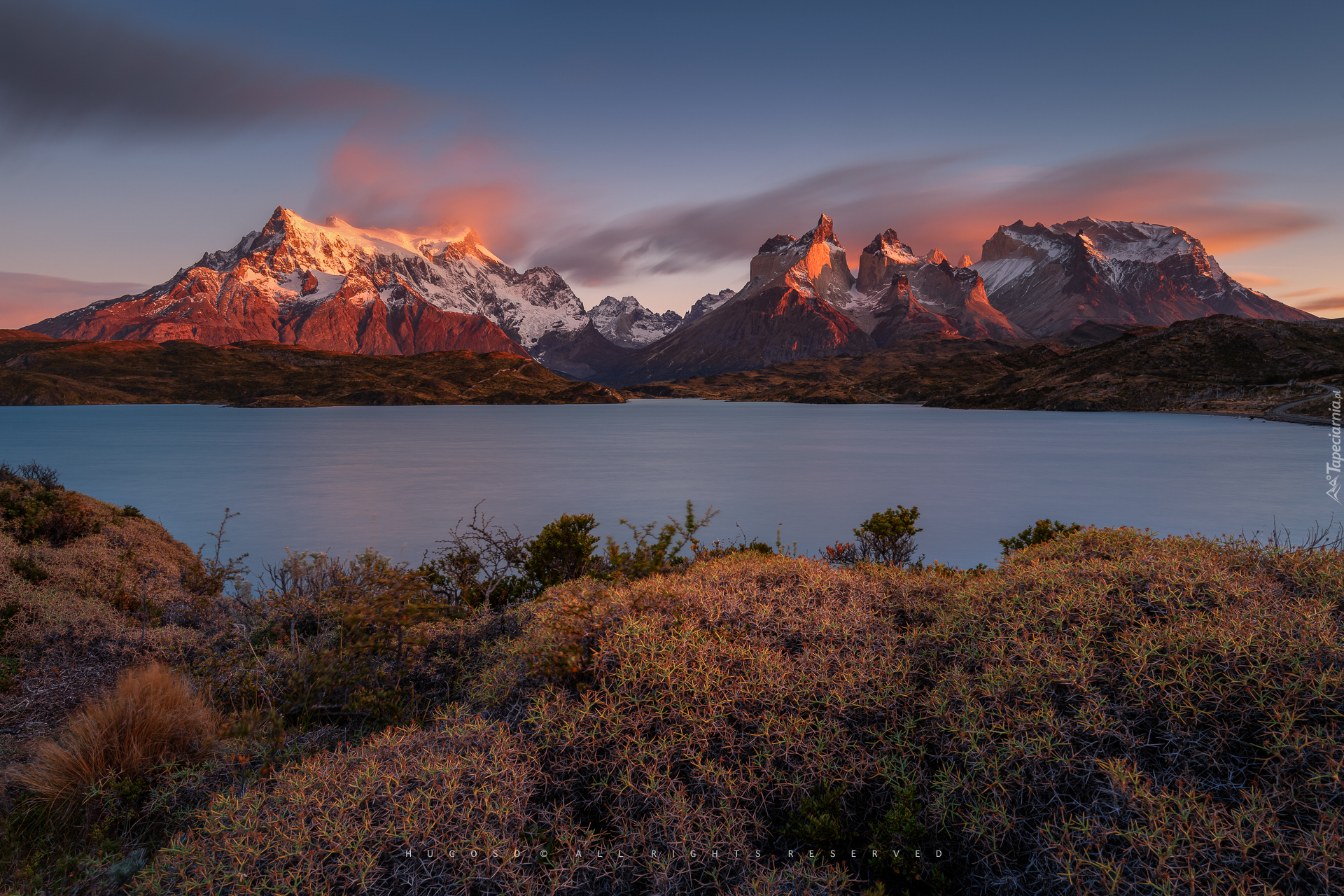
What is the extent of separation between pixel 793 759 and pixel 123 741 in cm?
556

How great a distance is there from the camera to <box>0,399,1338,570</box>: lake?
27734 mm

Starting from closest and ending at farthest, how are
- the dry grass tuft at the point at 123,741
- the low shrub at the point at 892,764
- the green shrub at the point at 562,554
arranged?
the low shrub at the point at 892,764 < the dry grass tuft at the point at 123,741 < the green shrub at the point at 562,554

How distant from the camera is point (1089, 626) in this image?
4.71 metres

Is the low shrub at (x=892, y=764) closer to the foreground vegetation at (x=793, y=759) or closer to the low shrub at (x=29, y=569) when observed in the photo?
the foreground vegetation at (x=793, y=759)

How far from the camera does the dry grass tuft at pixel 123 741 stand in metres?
4.95

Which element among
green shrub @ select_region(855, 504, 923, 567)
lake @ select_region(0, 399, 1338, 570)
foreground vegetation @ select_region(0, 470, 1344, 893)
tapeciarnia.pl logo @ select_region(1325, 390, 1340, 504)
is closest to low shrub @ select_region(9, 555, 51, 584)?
foreground vegetation @ select_region(0, 470, 1344, 893)

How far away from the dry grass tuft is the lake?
1295 cm

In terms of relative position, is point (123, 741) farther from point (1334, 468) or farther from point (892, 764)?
point (1334, 468)

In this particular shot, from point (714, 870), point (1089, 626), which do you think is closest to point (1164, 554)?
point (1089, 626)

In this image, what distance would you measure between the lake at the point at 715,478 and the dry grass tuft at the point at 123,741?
1295cm

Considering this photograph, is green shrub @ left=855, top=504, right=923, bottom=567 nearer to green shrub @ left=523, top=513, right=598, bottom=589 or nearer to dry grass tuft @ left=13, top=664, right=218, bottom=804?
green shrub @ left=523, top=513, right=598, bottom=589

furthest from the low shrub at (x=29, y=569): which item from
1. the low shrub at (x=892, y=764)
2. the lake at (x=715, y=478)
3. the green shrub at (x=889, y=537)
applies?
the green shrub at (x=889, y=537)

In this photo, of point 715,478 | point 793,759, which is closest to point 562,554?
point 793,759

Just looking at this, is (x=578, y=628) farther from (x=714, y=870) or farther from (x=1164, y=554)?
(x=1164, y=554)
